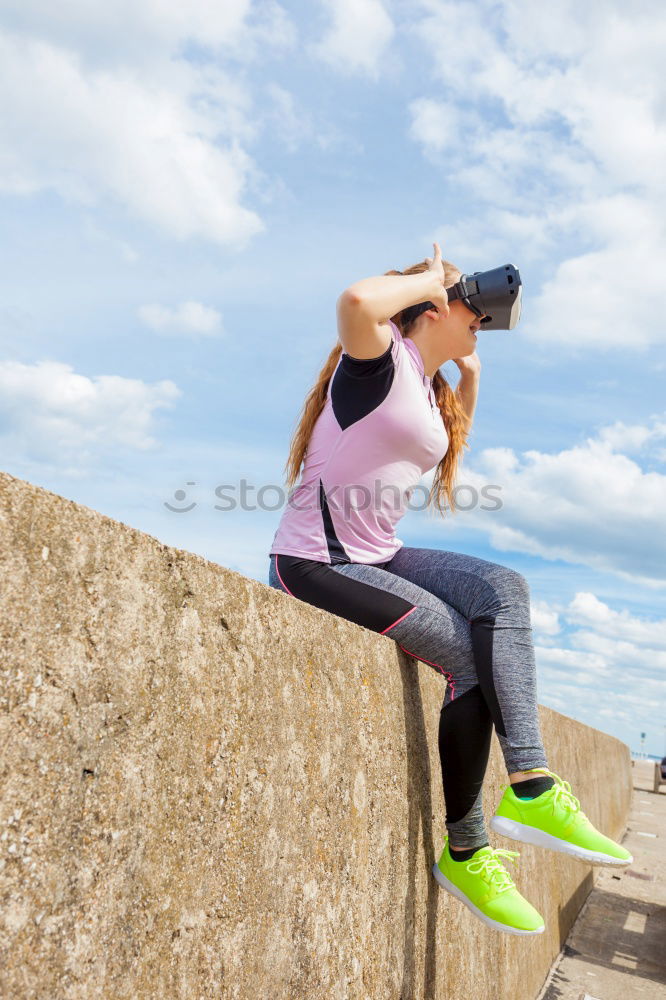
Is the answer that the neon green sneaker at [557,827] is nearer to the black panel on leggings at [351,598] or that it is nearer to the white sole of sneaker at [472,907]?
the white sole of sneaker at [472,907]

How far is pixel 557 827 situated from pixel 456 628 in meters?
0.64

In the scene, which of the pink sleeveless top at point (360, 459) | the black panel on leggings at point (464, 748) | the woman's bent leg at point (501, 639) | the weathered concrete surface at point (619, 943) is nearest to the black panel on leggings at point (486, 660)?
the woman's bent leg at point (501, 639)

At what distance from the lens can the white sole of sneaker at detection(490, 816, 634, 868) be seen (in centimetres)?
228

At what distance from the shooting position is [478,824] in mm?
2600

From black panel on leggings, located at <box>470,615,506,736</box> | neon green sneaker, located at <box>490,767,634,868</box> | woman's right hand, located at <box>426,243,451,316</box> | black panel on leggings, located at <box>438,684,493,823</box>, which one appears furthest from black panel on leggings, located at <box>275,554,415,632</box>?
woman's right hand, located at <box>426,243,451,316</box>

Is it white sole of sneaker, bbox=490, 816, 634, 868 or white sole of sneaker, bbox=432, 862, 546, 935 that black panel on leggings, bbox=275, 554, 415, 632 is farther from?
white sole of sneaker, bbox=432, 862, 546, 935

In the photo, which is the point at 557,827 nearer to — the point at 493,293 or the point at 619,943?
the point at 493,293

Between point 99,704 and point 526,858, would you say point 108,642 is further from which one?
point 526,858

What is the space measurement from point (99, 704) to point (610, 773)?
11150mm

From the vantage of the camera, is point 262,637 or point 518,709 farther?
point 518,709

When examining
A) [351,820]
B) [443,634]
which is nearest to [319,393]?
[443,634]

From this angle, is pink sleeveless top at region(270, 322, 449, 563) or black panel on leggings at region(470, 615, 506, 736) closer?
black panel on leggings at region(470, 615, 506, 736)

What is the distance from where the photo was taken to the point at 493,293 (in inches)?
115

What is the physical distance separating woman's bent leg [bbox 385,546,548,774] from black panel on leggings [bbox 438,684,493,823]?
10 cm
